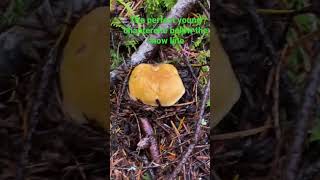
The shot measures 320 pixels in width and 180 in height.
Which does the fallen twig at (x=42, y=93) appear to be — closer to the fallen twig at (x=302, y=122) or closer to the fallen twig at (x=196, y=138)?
the fallen twig at (x=196, y=138)

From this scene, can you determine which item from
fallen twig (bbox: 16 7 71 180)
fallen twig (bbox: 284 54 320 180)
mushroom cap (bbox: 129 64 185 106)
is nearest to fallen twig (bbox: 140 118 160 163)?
mushroom cap (bbox: 129 64 185 106)

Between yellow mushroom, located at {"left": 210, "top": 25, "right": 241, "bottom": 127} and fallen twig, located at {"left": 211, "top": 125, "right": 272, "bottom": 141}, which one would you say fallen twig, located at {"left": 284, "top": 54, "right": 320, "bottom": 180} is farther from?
yellow mushroom, located at {"left": 210, "top": 25, "right": 241, "bottom": 127}

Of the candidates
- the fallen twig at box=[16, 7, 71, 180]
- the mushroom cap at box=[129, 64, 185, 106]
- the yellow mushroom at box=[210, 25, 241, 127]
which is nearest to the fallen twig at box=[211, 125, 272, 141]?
the yellow mushroom at box=[210, 25, 241, 127]

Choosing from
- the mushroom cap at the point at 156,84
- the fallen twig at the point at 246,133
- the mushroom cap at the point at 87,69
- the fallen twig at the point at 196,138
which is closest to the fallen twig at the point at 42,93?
the mushroom cap at the point at 87,69

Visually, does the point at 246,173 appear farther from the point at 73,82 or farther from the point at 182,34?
the point at 73,82

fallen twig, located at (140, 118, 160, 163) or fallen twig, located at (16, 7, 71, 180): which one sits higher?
fallen twig, located at (16, 7, 71, 180)

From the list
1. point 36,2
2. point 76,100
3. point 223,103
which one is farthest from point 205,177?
point 36,2

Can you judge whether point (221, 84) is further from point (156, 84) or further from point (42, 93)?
point (42, 93)
